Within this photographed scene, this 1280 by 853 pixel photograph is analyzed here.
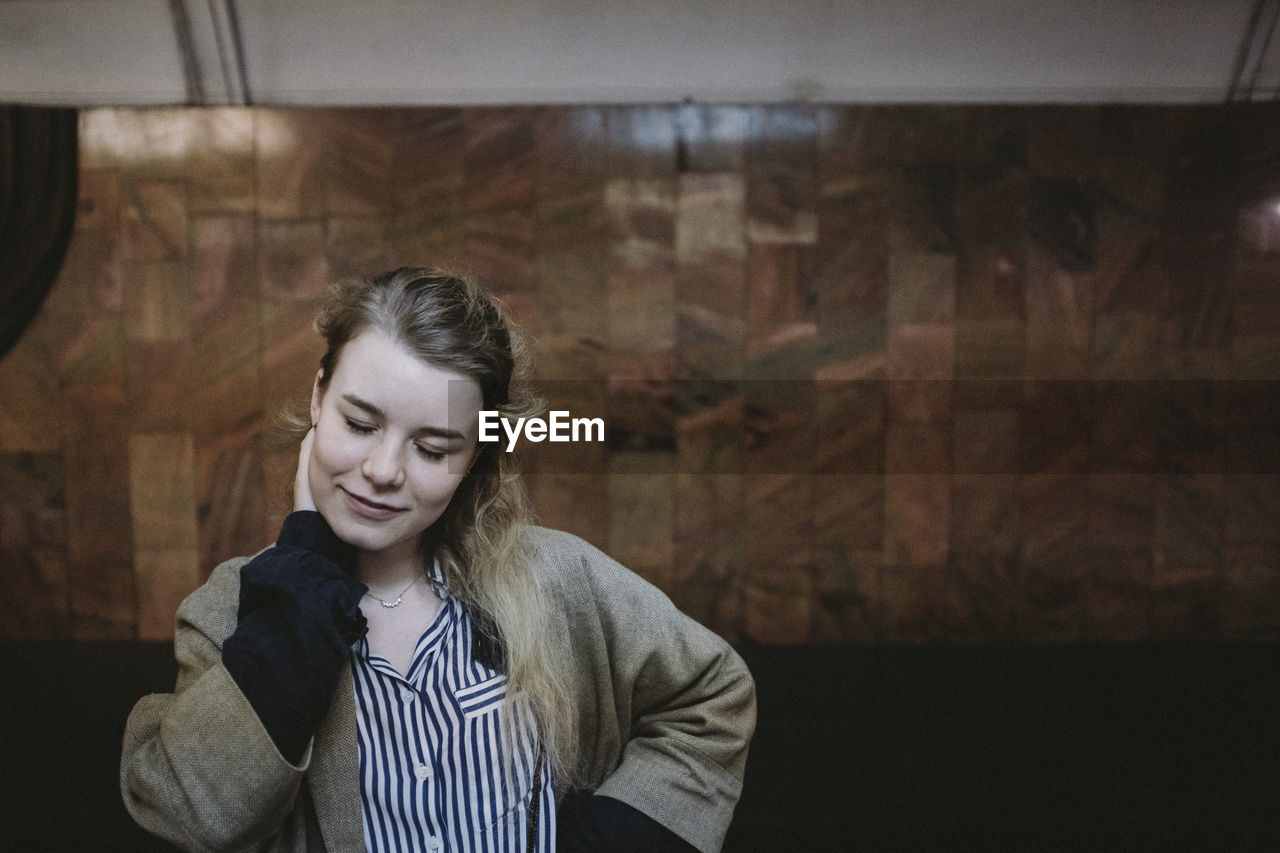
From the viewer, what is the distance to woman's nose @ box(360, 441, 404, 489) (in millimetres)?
1064

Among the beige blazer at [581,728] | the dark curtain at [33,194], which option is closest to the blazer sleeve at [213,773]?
the beige blazer at [581,728]

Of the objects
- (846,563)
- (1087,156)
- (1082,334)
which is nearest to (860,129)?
(1087,156)

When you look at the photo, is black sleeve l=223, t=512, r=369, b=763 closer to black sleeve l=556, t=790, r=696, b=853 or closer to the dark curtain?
black sleeve l=556, t=790, r=696, b=853

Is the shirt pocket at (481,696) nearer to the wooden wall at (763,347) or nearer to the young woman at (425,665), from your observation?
the young woman at (425,665)

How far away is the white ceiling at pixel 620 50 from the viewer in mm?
3328

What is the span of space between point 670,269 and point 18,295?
2842mm

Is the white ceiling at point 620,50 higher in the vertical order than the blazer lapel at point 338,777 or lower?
higher

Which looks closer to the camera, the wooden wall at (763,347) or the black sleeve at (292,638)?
the black sleeve at (292,638)

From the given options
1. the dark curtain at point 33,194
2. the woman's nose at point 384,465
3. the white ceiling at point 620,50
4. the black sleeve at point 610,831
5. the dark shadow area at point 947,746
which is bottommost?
the dark shadow area at point 947,746

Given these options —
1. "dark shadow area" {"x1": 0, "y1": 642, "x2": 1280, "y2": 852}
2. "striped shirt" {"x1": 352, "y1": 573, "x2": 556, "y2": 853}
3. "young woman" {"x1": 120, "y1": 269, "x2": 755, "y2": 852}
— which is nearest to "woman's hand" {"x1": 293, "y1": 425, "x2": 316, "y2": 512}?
"young woman" {"x1": 120, "y1": 269, "x2": 755, "y2": 852}

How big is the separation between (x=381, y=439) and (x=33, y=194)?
3.29 meters

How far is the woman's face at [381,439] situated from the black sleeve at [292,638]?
3.3 inches

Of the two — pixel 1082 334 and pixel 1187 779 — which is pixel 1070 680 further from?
pixel 1082 334

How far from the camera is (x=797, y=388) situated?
335 cm
